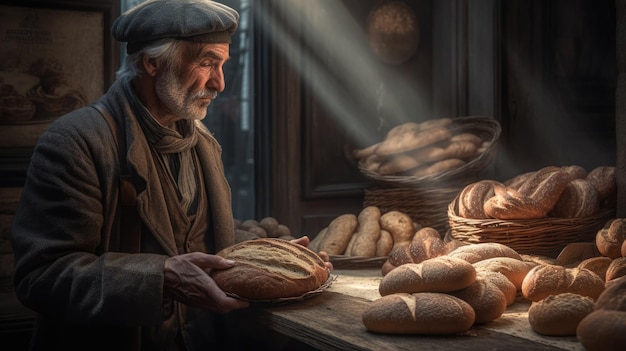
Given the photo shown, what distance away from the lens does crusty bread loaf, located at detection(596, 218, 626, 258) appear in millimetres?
2754

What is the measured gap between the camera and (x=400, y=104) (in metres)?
5.57

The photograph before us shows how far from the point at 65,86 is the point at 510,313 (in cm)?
299

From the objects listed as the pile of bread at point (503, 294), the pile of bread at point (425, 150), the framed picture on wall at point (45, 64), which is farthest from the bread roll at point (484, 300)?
the framed picture on wall at point (45, 64)

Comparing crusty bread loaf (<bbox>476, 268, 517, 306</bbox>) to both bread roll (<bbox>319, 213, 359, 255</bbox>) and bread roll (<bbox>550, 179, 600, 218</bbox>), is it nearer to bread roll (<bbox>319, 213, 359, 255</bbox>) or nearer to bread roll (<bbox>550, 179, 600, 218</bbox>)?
bread roll (<bbox>550, 179, 600, 218</bbox>)

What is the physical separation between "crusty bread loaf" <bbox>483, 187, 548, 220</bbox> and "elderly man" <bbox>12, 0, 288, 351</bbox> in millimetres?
899

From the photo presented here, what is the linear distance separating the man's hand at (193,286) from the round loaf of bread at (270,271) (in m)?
0.06

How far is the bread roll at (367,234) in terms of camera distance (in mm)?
3795

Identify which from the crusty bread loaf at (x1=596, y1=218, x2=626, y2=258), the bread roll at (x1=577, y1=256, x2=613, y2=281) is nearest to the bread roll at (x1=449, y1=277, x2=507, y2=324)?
the bread roll at (x1=577, y1=256, x2=613, y2=281)

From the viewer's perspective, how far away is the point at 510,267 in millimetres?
2623

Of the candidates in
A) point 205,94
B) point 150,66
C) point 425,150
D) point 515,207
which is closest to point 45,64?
point 150,66

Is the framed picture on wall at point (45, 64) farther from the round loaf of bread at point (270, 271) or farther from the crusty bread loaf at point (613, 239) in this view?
the crusty bread loaf at point (613, 239)

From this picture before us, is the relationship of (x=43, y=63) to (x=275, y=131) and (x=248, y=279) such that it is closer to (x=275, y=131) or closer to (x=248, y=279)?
(x=275, y=131)

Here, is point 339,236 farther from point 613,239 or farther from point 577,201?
point 613,239

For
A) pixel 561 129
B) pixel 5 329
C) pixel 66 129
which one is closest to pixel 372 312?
pixel 66 129
